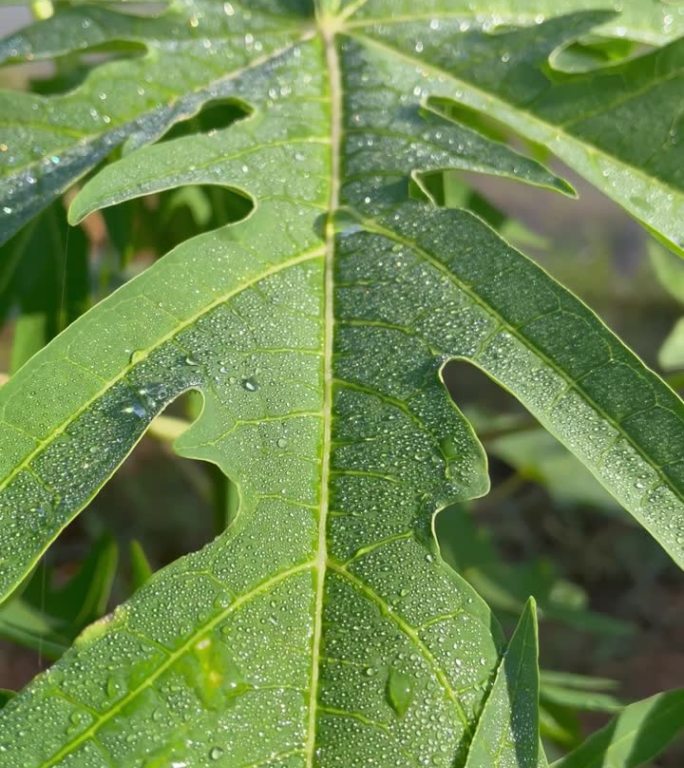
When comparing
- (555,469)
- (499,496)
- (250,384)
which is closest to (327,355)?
(250,384)

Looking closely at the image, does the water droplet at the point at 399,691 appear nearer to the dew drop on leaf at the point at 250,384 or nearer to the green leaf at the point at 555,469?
the dew drop on leaf at the point at 250,384

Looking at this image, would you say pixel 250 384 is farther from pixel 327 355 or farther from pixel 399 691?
pixel 399 691

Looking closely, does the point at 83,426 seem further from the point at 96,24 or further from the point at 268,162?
the point at 96,24

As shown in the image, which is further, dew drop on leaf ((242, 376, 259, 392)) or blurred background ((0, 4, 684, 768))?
blurred background ((0, 4, 684, 768))

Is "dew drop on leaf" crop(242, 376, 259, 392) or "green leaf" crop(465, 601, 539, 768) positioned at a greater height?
"dew drop on leaf" crop(242, 376, 259, 392)

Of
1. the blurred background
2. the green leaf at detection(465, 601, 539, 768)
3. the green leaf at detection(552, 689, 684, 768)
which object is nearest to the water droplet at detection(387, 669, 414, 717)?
the green leaf at detection(465, 601, 539, 768)

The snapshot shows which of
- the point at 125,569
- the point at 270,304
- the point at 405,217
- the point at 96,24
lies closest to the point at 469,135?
the point at 405,217

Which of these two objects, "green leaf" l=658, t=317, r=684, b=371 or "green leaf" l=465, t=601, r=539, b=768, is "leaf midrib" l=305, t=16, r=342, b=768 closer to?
"green leaf" l=465, t=601, r=539, b=768
